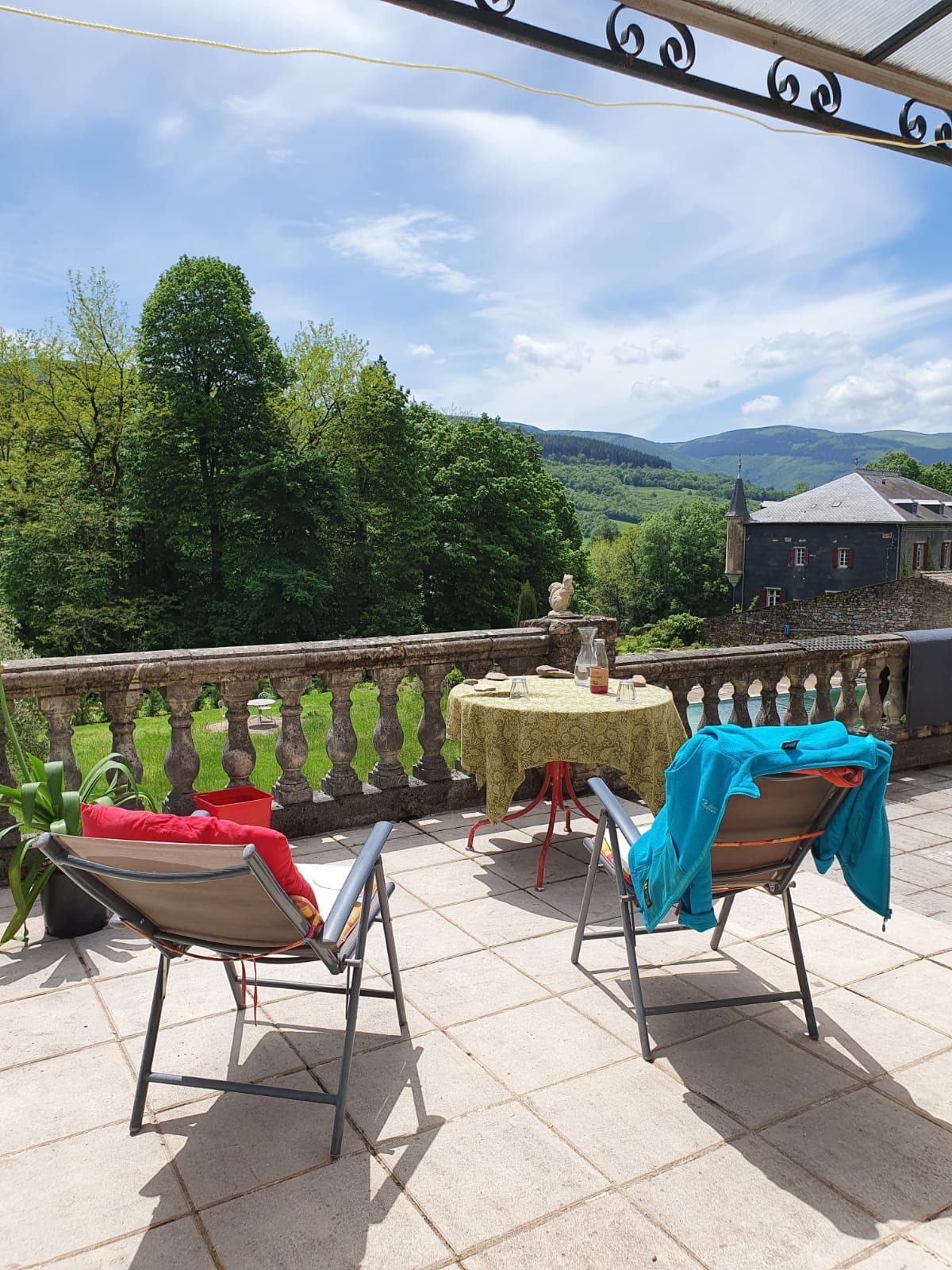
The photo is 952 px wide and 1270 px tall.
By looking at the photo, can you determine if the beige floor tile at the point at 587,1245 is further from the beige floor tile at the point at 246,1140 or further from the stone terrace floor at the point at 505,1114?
the beige floor tile at the point at 246,1140

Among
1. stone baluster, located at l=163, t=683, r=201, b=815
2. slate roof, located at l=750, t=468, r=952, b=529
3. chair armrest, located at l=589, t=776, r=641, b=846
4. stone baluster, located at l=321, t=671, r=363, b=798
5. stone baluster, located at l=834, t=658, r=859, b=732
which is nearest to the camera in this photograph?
chair armrest, located at l=589, t=776, r=641, b=846

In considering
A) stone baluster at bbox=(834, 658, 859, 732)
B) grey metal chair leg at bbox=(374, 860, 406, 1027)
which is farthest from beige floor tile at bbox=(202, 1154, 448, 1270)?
stone baluster at bbox=(834, 658, 859, 732)

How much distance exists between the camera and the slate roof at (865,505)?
155ft

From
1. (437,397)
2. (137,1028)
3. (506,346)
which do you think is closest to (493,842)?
(137,1028)

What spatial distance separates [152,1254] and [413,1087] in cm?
79

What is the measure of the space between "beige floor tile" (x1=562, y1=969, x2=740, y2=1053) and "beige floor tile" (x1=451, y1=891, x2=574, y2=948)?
48cm

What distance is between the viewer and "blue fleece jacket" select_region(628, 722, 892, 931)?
92.9 inches

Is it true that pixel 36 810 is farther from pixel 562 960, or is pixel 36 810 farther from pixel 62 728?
pixel 562 960

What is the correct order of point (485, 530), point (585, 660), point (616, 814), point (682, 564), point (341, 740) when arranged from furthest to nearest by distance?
point (682, 564) → point (485, 530) → point (341, 740) → point (585, 660) → point (616, 814)

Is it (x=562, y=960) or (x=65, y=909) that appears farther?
(x=65, y=909)

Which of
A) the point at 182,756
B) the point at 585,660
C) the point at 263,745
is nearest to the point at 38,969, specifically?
the point at 182,756

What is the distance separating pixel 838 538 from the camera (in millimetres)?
48312

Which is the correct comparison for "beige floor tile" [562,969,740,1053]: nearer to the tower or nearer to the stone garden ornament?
the stone garden ornament

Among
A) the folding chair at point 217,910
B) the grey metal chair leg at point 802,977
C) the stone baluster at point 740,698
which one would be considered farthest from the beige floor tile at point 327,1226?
the stone baluster at point 740,698
